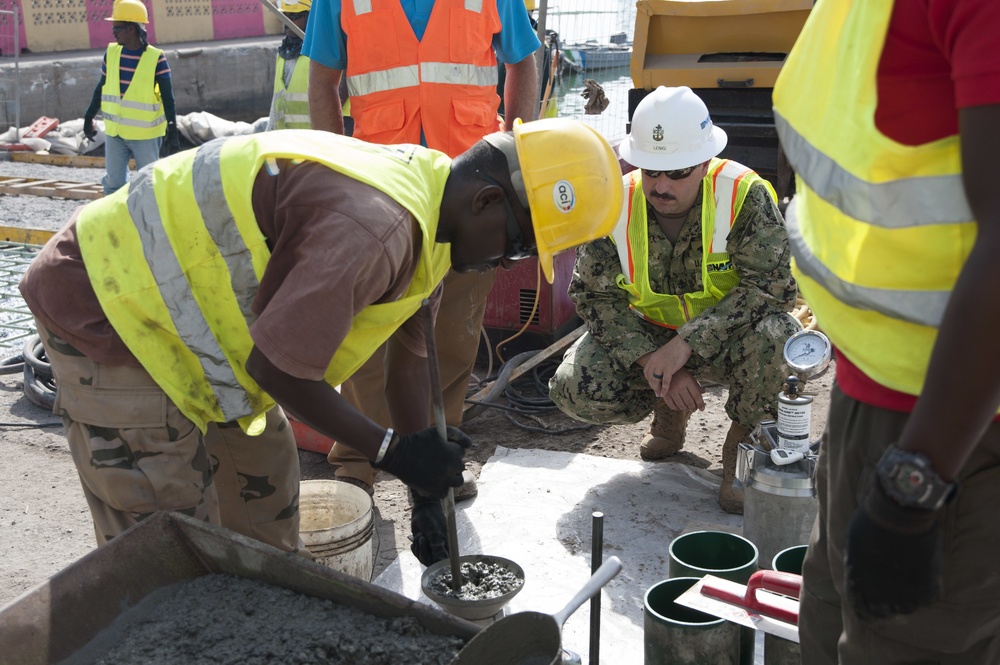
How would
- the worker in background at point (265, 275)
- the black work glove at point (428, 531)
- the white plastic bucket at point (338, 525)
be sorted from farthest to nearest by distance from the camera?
1. the white plastic bucket at point (338, 525)
2. the black work glove at point (428, 531)
3. the worker in background at point (265, 275)

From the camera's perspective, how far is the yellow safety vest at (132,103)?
9266 millimetres

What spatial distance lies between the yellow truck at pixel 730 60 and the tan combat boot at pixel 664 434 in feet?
9.42

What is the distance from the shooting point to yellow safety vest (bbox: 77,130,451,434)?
7.12ft

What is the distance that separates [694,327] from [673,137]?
2.36 feet

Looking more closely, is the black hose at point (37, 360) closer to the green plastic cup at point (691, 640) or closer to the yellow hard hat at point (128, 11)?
the green plastic cup at point (691, 640)

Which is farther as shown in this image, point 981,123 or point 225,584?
point 225,584

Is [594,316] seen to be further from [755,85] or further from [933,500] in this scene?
[755,85]

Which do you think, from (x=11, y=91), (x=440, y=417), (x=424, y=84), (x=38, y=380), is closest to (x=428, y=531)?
(x=440, y=417)

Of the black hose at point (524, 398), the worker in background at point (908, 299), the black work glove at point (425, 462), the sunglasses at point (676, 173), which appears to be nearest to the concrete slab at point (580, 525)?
the black hose at point (524, 398)

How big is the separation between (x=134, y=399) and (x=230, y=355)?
261mm

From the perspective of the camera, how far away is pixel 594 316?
13.0 ft

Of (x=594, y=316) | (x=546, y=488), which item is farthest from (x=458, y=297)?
(x=546, y=488)

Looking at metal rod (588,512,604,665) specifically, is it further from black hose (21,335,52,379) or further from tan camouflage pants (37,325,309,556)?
black hose (21,335,52,379)

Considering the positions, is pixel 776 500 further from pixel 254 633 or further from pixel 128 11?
pixel 128 11
